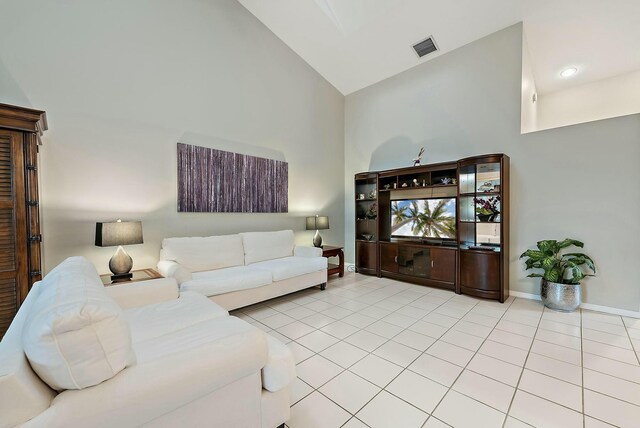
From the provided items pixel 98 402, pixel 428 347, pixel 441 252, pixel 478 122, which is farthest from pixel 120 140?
pixel 478 122

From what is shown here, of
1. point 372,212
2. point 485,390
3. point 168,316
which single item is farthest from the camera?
point 372,212

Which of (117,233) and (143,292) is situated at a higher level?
(117,233)

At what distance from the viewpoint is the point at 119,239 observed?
2.63 metres

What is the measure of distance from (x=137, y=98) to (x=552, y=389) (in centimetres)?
471

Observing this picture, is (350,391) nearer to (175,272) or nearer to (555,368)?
(555,368)

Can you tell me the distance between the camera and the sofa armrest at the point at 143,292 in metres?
2.16

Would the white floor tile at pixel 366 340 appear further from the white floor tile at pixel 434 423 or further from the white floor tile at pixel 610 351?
the white floor tile at pixel 610 351

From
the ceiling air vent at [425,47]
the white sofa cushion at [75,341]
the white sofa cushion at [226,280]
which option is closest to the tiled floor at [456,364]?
the white sofa cushion at [226,280]

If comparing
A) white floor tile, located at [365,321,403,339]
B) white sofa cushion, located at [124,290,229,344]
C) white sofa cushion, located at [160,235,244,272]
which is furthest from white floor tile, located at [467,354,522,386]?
white sofa cushion, located at [160,235,244,272]

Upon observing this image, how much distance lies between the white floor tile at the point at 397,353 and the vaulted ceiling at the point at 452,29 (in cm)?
412

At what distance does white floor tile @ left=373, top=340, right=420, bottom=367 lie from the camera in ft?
7.01

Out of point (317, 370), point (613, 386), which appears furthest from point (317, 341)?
point (613, 386)

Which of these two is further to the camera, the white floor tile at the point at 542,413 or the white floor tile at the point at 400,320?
the white floor tile at the point at 400,320

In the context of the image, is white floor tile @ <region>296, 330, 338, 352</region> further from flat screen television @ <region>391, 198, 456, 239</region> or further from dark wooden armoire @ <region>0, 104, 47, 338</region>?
flat screen television @ <region>391, 198, 456, 239</region>
